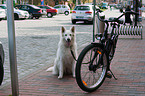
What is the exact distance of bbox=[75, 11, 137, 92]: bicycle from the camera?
168 inches

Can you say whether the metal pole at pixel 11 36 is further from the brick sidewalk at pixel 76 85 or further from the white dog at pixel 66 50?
the white dog at pixel 66 50

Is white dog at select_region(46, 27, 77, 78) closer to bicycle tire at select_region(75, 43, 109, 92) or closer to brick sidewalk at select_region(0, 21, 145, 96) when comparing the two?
brick sidewalk at select_region(0, 21, 145, 96)

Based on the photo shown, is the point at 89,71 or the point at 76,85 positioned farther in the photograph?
the point at 76,85

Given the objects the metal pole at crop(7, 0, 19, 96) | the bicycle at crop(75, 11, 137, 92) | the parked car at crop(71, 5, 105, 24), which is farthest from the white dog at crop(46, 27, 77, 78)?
the parked car at crop(71, 5, 105, 24)

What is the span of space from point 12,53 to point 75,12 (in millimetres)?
19461

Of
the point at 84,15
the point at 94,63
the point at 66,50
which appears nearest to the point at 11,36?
the point at 94,63

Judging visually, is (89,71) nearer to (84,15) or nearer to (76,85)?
(76,85)

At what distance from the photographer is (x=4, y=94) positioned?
175 inches

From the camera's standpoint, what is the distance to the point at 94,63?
15.1 ft

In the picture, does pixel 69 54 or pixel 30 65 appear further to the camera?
pixel 30 65

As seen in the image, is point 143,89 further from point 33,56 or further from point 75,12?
point 75,12

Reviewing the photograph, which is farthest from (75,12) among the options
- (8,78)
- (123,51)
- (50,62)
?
(8,78)

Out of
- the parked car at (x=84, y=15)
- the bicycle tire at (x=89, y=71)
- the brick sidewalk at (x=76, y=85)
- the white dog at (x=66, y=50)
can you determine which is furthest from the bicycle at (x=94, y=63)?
the parked car at (x=84, y=15)

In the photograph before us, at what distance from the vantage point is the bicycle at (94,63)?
4268 mm
